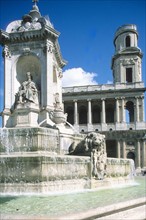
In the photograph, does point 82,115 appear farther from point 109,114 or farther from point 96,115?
point 109,114

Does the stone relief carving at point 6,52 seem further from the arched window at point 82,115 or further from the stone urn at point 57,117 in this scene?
the arched window at point 82,115

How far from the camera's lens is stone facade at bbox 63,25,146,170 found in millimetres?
51688

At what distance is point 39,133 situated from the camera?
1090 centimetres

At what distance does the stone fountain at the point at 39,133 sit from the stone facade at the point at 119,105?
35.4 meters

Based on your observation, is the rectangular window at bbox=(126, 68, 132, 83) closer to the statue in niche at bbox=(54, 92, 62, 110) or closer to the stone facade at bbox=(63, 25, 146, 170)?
the stone facade at bbox=(63, 25, 146, 170)

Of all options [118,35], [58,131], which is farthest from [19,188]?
[118,35]

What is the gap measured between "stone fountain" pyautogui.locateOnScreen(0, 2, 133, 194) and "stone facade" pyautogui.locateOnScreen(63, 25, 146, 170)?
3543 centimetres

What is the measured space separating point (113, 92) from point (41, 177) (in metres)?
46.2

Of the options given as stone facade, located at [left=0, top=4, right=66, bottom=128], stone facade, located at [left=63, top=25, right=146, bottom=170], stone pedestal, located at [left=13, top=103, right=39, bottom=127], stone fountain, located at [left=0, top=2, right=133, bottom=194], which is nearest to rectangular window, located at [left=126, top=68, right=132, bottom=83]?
stone facade, located at [left=63, top=25, right=146, bottom=170]

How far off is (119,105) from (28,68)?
130 ft

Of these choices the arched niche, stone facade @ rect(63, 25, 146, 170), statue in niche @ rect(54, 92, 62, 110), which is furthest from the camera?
stone facade @ rect(63, 25, 146, 170)

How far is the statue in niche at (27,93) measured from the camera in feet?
44.9

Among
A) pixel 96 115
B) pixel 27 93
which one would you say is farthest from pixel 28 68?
pixel 96 115

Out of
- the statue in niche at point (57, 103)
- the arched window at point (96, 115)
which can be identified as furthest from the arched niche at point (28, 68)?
the arched window at point (96, 115)
